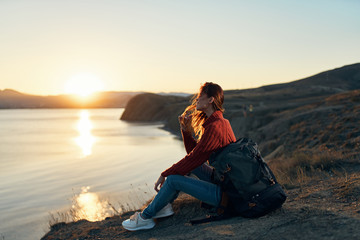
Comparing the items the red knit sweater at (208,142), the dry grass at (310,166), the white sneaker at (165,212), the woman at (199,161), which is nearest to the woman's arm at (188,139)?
the woman at (199,161)

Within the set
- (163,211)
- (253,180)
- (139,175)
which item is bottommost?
(139,175)

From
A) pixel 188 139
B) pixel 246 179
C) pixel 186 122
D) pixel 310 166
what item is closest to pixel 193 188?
pixel 246 179

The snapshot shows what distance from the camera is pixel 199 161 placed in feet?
11.8

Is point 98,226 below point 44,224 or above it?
above

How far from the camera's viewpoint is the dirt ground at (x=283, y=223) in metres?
3.34

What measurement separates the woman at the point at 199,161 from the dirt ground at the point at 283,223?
1.05ft

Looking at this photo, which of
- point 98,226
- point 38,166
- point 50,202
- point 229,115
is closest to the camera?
point 98,226

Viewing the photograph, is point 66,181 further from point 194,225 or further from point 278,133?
point 278,133

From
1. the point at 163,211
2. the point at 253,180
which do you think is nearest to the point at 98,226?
the point at 163,211

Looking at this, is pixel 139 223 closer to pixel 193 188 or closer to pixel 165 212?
pixel 165 212

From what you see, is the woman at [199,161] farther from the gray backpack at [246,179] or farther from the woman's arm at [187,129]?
the gray backpack at [246,179]

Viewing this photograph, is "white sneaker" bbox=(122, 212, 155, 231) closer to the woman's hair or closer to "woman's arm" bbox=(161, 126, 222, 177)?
"woman's arm" bbox=(161, 126, 222, 177)

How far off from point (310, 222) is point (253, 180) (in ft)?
2.71

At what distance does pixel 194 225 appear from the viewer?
13.9 feet
